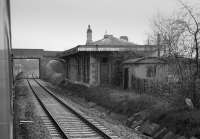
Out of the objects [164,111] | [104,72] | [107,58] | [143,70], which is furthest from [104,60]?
[164,111]

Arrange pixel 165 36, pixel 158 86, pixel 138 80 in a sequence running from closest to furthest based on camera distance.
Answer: pixel 165 36 → pixel 158 86 → pixel 138 80

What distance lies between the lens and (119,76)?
29.5 metres

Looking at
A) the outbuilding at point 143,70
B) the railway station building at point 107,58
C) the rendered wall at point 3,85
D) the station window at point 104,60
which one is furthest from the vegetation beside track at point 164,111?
the station window at point 104,60

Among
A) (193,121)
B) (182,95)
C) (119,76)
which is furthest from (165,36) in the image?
(119,76)

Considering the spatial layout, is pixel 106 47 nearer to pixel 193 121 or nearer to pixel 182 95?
pixel 182 95

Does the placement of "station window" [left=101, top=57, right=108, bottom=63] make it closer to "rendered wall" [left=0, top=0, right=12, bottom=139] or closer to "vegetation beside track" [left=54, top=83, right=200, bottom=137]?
"vegetation beside track" [left=54, top=83, right=200, bottom=137]

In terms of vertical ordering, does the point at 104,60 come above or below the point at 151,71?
above

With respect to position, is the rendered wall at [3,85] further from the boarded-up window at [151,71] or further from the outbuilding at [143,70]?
the boarded-up window at [151,71]

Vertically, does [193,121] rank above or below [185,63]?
below

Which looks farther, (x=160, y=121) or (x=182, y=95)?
(x=182, y=95)

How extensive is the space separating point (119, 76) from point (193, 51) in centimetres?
1647

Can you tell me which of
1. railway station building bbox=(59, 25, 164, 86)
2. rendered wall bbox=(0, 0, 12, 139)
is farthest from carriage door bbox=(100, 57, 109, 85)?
rendered wall bbox=(0, 0, 12, 139)

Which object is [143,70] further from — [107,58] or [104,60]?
[104,60]

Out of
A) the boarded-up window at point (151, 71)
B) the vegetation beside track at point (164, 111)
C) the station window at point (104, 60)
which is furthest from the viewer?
the station window at point (104, 60)
